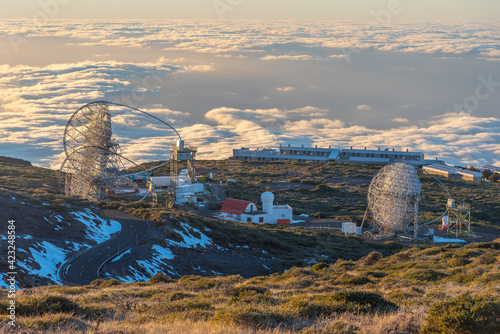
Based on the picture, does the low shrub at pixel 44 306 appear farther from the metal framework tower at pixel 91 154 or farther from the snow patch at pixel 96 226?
the metal framework tower at pixel 91 154

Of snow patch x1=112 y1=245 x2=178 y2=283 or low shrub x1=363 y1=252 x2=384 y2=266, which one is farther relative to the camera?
low shrub x1=363 y1=252 x2=384 y2=266

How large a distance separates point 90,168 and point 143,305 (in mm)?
42646

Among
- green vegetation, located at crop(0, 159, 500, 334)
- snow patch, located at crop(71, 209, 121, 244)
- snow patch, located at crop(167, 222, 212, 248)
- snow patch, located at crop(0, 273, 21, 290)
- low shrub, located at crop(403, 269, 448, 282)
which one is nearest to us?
green vegetation, located at crop(0, 159, 500, 334)

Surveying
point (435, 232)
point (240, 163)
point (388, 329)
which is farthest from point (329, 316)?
point (240, 163)

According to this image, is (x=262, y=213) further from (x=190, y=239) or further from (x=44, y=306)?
(x=44, y=306)

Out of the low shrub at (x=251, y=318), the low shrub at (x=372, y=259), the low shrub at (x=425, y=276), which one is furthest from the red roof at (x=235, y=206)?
the low shrub at (x=251, y=318)

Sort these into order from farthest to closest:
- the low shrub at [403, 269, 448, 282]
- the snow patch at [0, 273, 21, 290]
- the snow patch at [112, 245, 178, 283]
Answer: the snow patch at [112, 245, 178, 283] < the snow patch at [0, 273, 21, 290] < the low shrub at [403, 269, 448, 282]

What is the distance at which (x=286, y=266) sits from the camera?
113ft

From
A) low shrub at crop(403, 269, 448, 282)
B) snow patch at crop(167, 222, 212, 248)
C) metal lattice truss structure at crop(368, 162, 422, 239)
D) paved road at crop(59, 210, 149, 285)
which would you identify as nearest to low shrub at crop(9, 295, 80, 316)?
paved road at crop(59, 210, 149, 285)

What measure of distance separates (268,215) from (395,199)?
40.8 feet

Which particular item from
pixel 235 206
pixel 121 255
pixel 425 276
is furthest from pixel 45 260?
pixel 235 206

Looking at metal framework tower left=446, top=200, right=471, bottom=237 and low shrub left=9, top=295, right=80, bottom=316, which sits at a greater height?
low shrub left=9, top=295, right=80, bottom=316

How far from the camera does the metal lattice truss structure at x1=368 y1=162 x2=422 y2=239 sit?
45.2 meters

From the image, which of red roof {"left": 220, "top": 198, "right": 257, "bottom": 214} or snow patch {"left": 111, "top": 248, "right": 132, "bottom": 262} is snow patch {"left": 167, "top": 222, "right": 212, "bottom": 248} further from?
red roof {"left": 220, "top": 198, "right": 257, "bottom": 214}
